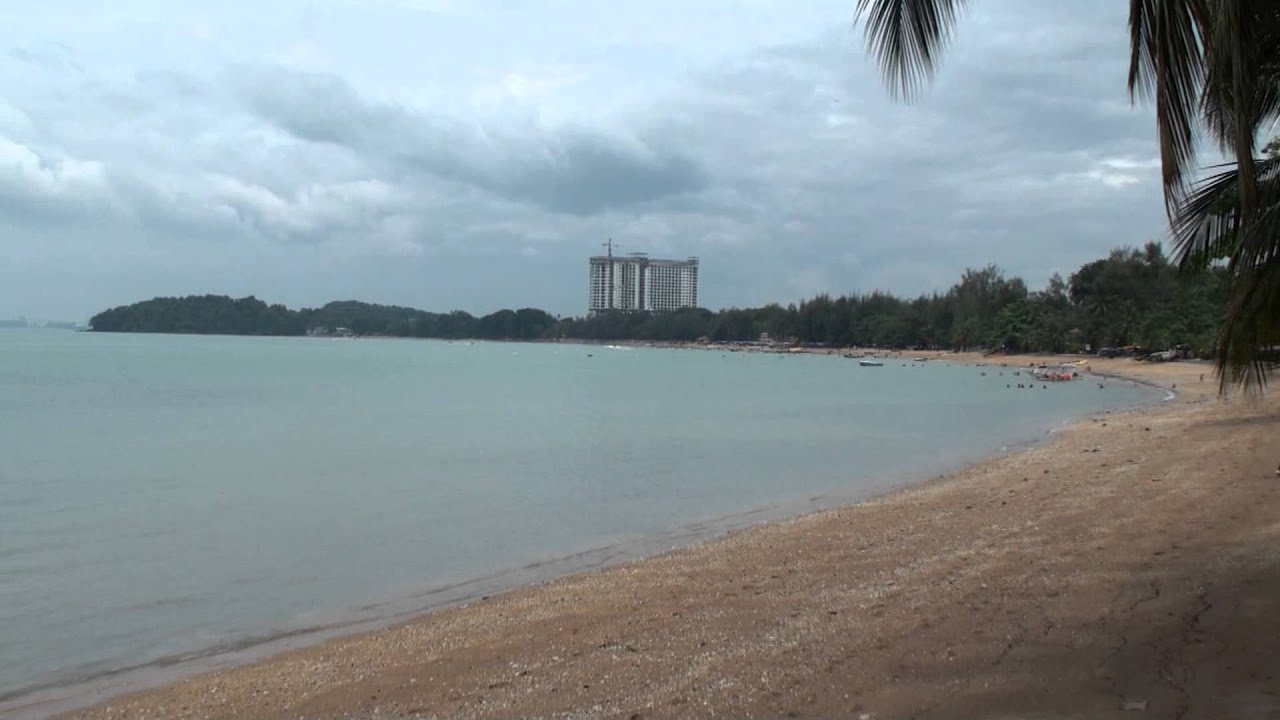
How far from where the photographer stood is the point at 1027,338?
108562 millimetres

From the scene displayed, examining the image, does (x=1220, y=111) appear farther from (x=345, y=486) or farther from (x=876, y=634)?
(x=345, y=486)

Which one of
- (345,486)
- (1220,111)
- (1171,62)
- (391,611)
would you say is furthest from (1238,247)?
(345,486)

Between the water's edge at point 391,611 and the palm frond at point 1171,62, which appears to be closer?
the palm frond at point 1171,62

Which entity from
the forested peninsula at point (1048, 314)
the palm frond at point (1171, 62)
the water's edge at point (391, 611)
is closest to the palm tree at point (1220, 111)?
the palm frond at point (1171, 62)

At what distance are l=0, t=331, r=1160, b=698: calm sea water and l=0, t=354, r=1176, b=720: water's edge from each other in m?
0.20

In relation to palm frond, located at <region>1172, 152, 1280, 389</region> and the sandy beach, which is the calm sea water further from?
palm frond, located at <region>1172, 152, 1280, 389</region>

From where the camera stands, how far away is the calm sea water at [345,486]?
11227 mm

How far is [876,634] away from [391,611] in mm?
6081

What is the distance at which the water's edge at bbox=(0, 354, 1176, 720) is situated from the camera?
8281 millimetres

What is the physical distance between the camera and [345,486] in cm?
2133

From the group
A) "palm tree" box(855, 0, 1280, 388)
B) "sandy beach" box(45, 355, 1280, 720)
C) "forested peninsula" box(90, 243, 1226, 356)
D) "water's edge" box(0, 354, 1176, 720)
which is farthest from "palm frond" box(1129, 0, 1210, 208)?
"forested peninsula" box(90, 243, 1226, 356)

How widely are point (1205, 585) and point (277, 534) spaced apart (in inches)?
531

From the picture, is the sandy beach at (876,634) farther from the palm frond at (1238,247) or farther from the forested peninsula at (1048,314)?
the forested peninsula at (1048,314)

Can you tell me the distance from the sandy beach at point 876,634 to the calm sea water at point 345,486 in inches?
103
